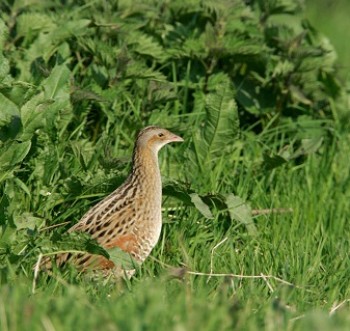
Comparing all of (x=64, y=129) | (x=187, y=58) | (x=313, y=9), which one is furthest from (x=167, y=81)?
(x=313, y=9)

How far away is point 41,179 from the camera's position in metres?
6.66

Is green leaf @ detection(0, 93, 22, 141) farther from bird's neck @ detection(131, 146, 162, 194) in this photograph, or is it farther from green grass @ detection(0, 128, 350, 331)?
green grass @ detection(0, 128, 350, 331)

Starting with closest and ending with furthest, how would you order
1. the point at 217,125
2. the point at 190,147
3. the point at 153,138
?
the point at 153,138 < the point at 217,125 < the point at 190,147

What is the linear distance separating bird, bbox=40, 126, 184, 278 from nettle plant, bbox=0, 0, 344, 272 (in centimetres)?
26

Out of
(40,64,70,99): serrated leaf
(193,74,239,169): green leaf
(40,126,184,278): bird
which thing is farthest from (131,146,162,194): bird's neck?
(193,74,239,169): green leaf

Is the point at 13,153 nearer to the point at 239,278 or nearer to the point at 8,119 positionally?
the point at 8,119

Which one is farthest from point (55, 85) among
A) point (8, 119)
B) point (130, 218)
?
point (130, 218)

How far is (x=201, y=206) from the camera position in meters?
6.70

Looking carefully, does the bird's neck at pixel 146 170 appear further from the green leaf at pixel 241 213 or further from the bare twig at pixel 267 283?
the bare twig at pixel 267 283

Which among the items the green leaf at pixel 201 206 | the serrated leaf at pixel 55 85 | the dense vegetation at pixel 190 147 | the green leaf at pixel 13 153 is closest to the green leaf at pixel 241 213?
the dense vegetation at pixel 190 147

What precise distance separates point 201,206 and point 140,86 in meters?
1.37

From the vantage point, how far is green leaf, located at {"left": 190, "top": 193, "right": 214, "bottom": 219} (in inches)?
262

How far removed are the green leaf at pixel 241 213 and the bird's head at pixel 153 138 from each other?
1.90 feet

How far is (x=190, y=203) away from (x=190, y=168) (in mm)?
821
